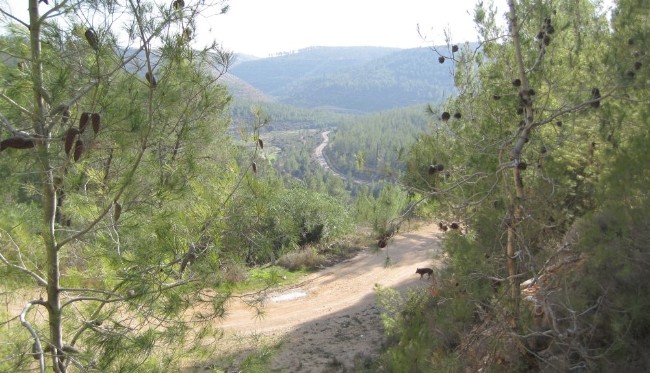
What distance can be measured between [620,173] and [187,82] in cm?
290

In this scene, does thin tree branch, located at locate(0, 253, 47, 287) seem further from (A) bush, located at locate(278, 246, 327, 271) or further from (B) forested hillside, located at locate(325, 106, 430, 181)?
(B) forested hillside, located at locate(325, 106, 430, 181)

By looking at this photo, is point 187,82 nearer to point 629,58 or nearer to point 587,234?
point 587,234

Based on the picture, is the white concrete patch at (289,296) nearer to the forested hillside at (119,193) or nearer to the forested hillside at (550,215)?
the forested hillside at (550,215)

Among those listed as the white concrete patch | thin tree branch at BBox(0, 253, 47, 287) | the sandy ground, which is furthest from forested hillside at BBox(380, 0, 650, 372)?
the white concrete patch

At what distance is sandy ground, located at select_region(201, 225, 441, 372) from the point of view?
741 centimetres

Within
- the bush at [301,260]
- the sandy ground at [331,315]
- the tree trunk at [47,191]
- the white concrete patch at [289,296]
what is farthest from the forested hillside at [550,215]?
the bush at [301,260]

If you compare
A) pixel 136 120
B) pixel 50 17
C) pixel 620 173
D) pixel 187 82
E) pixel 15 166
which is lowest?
pixel 620 173

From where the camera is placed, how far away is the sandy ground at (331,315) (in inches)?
292

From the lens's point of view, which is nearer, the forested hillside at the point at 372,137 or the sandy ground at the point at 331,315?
the sandy ground at the point at 331,315

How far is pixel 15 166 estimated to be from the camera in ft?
9.21

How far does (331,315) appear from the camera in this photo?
9.47m

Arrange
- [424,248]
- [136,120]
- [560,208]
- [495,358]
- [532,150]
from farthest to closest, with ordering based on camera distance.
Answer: [424,248] < [560,208] < [532,150] < [495,358] < [136,120]

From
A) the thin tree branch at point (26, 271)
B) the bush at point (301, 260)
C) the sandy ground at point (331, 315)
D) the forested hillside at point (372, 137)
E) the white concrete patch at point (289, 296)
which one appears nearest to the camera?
the thin tree branch at point (26, 271)

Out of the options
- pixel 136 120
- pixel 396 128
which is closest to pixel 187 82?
pixel 136 120
